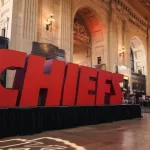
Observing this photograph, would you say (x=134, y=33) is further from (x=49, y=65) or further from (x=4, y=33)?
(x=49, y=65)

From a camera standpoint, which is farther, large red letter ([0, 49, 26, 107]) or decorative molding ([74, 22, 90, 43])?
decorative molding ([74, 22, 90, 43])

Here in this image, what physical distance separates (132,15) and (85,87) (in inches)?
572

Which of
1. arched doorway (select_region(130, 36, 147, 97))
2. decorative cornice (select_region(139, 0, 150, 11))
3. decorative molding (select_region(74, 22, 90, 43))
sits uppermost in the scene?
decorative cornice (select_region(139, 0, 150, 11))

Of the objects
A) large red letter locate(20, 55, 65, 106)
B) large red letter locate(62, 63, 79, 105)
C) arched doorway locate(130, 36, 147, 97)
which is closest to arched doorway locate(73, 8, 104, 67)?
arched doorway locate(130, 36, 147, 97)

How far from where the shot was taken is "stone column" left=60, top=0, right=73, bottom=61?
40.4 ft

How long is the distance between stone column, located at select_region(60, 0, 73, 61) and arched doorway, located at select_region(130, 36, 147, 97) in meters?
10.3

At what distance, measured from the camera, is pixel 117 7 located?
17.6m

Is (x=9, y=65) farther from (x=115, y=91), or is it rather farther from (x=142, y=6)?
(x=142, y=6)

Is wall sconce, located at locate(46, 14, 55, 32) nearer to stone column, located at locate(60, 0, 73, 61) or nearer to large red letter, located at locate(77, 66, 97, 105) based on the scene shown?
stone column, located at locate(60, 0, 73, 61)

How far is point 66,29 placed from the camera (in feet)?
41.3

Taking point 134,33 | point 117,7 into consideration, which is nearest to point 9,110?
point 117,7

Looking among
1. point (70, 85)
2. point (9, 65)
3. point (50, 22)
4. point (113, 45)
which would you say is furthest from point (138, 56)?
point (9, 65)

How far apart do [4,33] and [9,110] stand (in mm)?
6255

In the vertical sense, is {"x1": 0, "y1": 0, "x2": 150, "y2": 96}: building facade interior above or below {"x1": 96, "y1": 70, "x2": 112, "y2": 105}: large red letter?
above
